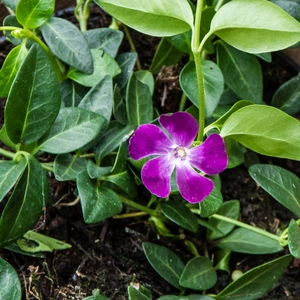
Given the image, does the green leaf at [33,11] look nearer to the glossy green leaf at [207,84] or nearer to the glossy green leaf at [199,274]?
the glossy green leaf at [207,84]

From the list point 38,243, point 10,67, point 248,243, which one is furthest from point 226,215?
point 10,67

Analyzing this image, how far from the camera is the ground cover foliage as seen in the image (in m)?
0.76

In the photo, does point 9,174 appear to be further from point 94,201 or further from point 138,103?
point 138,103

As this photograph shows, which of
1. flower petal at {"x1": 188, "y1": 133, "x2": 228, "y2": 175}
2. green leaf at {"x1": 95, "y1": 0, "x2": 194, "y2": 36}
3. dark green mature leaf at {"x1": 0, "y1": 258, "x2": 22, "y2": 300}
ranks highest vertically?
green leaf at {"x1": 95, "y1": 0, "x2": 194, "y2": 36}

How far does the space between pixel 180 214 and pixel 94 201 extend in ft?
0.62

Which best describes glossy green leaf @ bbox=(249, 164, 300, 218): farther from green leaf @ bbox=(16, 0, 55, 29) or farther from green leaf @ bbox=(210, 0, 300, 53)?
green leaf @ bbox=(16, 0, 55, 29)

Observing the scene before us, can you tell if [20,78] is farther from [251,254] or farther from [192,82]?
[251,254]

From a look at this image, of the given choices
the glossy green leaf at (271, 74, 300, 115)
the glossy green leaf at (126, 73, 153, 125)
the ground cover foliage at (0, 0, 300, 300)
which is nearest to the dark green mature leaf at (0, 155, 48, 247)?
the ground cover foliage at (0, 0, 300, 300)

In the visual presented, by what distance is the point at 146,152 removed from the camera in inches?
30.5

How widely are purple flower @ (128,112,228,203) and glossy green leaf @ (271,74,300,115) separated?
0.44 meters

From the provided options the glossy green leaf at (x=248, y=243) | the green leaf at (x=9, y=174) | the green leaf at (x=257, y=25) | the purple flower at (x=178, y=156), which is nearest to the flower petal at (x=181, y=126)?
the purple flower at (x=178, y=156)

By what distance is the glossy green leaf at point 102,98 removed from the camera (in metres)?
0.92

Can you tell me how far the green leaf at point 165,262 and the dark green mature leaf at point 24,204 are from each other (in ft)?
0.75

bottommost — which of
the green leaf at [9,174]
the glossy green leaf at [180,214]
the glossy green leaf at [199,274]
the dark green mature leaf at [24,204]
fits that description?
the glossy green leaf at [199,274]
